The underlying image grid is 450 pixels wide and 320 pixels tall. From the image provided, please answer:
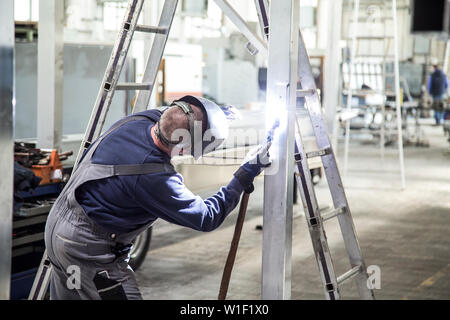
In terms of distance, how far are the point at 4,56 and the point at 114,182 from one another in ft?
2.90

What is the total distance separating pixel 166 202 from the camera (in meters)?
3.20

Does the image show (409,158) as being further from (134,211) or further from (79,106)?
(134,211)

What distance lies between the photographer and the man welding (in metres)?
3.23

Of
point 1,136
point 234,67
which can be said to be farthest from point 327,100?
point 234,67

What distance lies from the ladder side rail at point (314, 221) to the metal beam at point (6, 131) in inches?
68.3

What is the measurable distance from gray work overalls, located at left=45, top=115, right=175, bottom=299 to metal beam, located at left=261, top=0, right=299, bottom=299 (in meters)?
0.53

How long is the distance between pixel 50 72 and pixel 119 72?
1.92 metres

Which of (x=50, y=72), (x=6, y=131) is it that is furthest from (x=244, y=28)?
(x=50, y=72)

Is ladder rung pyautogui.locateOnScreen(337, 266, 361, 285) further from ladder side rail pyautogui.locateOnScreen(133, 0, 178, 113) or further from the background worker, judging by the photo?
the background worker

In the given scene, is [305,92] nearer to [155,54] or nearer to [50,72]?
[155,54]

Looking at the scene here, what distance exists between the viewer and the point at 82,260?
3381 millimetres

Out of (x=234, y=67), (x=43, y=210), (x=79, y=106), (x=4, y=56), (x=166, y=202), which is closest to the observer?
(x=4, y=56)

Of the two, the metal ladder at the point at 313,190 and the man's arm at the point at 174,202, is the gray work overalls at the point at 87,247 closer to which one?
the man's arm at the point at 174,202

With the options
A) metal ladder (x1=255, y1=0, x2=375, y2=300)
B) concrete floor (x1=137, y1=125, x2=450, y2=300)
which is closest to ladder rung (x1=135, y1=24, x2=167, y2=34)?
metal ladder (x1=255, y1=0, x2=375, y2=300)
